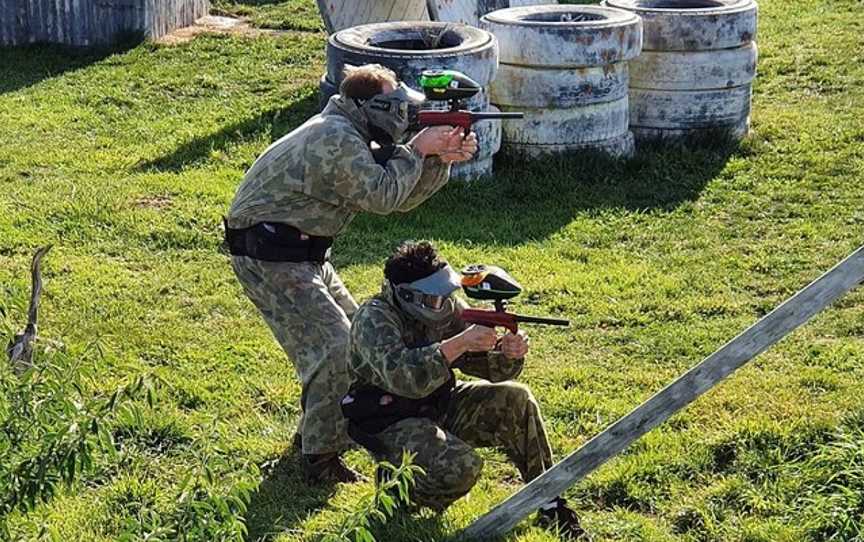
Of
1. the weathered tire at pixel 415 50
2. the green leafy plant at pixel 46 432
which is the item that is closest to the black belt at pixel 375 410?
the green leafy plant at pixel 46 432

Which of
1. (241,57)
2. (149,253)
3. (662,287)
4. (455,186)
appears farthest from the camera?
(241,57)

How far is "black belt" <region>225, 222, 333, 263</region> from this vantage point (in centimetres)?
561

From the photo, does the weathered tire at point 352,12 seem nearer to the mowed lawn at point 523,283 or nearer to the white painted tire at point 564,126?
the mowed lawn at point 523,283

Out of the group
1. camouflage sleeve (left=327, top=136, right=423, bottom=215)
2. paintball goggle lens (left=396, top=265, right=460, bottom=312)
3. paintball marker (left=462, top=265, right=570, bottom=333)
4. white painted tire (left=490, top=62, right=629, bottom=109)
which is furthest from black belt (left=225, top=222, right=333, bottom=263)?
white painted tire (left=490, top=62, right=629, bottom=109)

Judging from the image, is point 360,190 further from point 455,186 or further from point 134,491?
point 455,186

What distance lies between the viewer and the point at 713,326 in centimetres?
737

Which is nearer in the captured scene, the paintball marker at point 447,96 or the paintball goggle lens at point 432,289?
the paintball goggle lens at point 432,289

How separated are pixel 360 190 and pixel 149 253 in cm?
351

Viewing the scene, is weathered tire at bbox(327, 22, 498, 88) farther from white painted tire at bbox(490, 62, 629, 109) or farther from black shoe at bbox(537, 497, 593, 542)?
black shoe at bbox(537, 497, 593, 542)

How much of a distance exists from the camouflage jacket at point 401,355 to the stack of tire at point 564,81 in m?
4.75

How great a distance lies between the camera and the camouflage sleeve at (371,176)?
5.36 meters

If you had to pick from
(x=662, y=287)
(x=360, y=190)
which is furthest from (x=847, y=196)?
(x=360, y=190)

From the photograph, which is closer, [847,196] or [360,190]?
[360,190]

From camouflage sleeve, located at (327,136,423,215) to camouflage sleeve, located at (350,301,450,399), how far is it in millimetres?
506
